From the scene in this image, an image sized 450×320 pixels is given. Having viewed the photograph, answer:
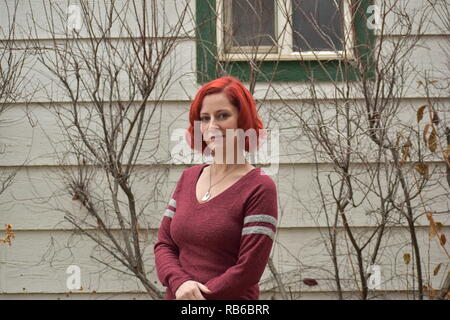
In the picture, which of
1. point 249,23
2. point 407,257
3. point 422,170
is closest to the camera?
point 422,170

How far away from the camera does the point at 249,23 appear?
335cm

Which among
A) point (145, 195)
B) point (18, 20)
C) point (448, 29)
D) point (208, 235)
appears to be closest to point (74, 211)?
point (145, 195)

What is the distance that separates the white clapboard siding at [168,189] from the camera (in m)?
3.30

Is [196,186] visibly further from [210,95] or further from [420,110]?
[420,110]

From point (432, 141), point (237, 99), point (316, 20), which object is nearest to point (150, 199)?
point (316, 20)

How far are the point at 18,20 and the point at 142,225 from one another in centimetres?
155

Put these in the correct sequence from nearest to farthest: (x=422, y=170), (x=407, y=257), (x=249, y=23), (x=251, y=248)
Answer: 1. (x=251, y=248)
2. (x=422, y=170)
3. (x=407, y=257)
4. (x=249, y=23)

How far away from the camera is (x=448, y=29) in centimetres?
314

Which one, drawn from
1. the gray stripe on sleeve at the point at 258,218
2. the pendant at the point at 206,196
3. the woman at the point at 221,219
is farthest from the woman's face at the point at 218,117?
the gray stripe on sleeve at the point at 258,218

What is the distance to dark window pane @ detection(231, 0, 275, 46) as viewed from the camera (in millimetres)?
3336

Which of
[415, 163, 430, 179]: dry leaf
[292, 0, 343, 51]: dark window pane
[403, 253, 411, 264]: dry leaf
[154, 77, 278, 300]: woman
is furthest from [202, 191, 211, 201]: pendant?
[292, 0, 343, 51]: dark window pane

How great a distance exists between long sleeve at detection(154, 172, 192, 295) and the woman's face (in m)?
0.25

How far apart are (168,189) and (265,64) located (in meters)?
1.00

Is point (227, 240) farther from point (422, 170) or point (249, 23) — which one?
point (249, 23)
